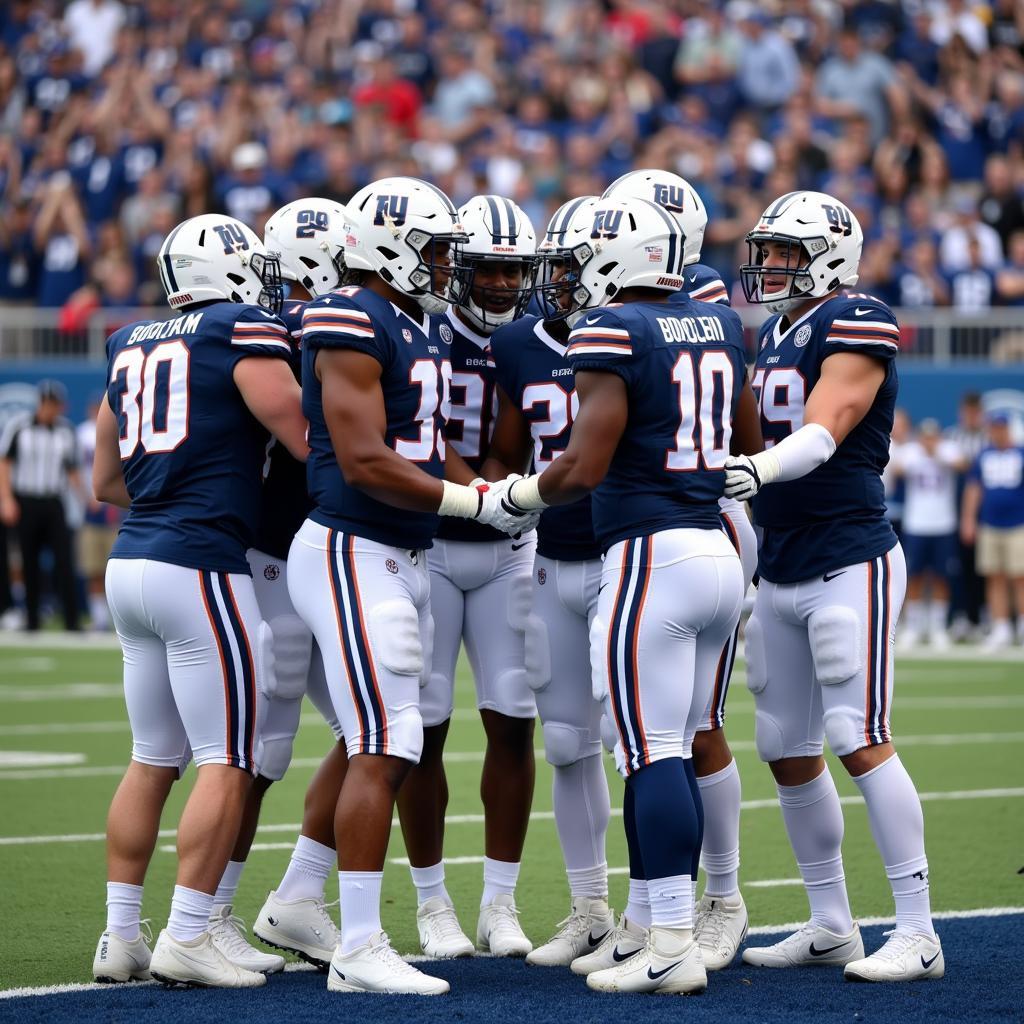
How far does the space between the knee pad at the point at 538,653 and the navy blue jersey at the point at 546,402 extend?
0.21m

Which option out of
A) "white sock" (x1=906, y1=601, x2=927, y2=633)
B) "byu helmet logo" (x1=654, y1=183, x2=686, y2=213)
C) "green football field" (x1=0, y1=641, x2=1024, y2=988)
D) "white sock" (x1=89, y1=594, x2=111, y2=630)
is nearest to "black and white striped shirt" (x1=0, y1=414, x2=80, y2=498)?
"white sock" (x1=89, y1=594, x2=111, y2=630)

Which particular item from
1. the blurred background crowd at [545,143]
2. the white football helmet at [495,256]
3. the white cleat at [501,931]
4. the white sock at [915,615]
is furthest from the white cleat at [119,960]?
the white sock at [915,615]

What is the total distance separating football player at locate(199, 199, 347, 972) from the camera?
521cm

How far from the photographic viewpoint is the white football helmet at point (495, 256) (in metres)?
5.36

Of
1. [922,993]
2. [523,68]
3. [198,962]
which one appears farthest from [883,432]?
[523,68]

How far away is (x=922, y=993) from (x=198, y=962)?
1.91 m

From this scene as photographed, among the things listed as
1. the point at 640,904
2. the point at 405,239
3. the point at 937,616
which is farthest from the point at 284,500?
the point at 937,616

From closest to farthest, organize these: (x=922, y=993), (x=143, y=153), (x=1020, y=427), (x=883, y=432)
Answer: (x=922, y=993)
(x=883, y=432)
(x=1020, y=427)
(x=143, y=153)

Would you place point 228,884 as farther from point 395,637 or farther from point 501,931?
point 395,637

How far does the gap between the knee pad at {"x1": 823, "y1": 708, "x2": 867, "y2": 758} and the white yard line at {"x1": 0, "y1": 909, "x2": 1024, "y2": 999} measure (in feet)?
2.87

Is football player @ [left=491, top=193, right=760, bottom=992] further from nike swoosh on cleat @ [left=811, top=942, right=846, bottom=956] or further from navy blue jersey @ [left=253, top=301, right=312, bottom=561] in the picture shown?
navy blue jersey @ [left=253, top=301, right=312, bottom=561]

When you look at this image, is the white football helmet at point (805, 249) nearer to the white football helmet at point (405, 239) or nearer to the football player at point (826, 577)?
the football player at point (826, 577)

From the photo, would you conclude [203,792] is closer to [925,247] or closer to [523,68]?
[925,247]

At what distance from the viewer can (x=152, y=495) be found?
16.4 ft
